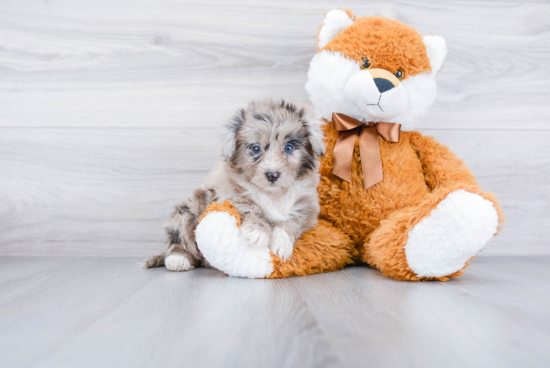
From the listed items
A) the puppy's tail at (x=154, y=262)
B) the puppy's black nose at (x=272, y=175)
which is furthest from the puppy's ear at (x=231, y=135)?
the puppy's tail at (x=154, y=262)

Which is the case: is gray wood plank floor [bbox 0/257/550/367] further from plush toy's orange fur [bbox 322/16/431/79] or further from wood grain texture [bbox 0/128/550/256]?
plush toy's orange fur [bbox 322/16/431/79]

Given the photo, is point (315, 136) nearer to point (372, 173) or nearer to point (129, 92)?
point (372, 173)

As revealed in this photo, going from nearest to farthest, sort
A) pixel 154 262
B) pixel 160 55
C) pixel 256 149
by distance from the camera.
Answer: pixel 256 149 → pixel 154 262 → pixel 160 55

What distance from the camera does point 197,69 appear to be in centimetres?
167

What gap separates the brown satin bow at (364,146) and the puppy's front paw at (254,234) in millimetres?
363

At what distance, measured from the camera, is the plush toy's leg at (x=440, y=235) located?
104 centimetres

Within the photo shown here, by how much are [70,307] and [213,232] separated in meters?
0.39

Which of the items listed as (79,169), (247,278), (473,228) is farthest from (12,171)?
(473,228)

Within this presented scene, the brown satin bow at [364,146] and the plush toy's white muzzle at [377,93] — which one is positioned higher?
the plush toy's white muzzle at [377,93]

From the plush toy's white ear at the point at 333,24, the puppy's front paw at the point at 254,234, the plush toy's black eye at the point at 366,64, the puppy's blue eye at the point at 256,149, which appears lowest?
the puppy's front paw at the point at 254,234

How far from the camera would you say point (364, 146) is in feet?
4.29

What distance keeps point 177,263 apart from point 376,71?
3.01ft

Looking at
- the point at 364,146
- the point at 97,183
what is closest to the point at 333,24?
the point at 364,146

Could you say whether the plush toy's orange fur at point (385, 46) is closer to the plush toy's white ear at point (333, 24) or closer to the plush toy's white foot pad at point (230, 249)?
the plush toy's white ear at point (333, 24)
